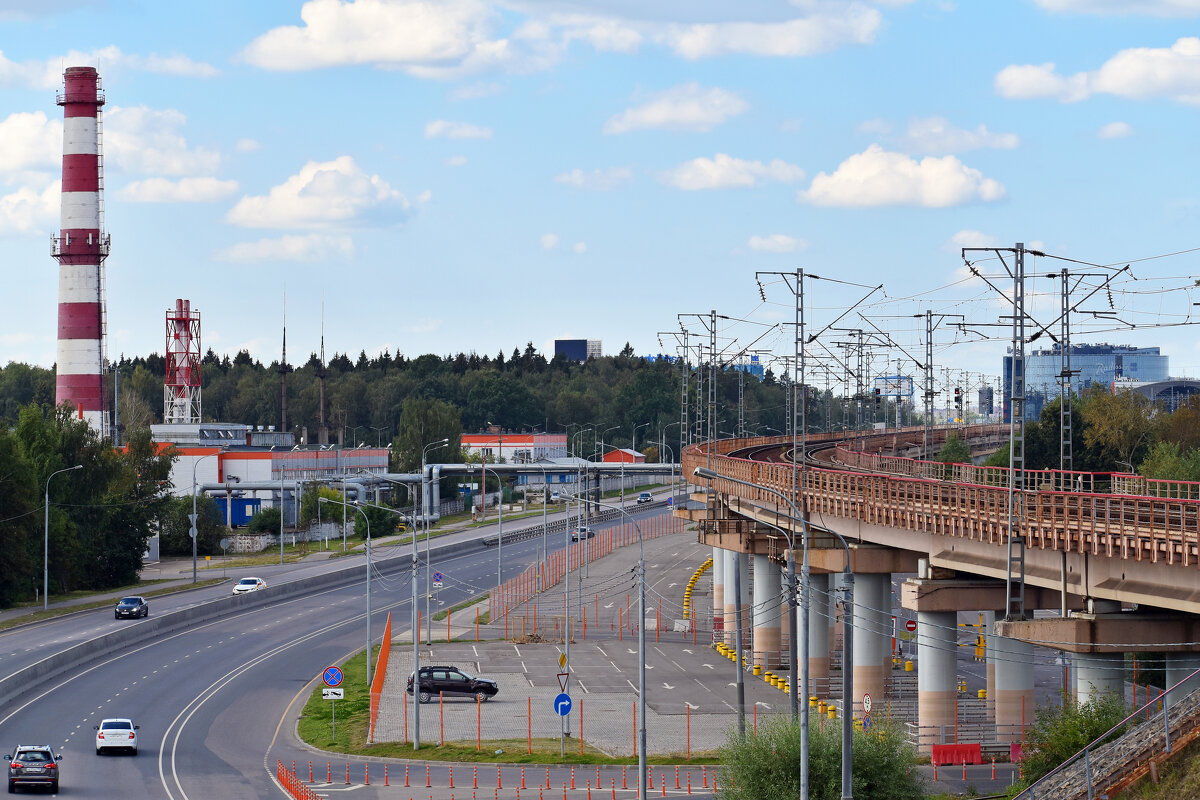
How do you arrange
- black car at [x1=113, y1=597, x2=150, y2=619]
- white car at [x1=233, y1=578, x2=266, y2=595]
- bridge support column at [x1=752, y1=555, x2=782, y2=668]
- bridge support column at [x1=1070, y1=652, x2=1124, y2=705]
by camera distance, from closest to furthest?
bridge support column at [x1=1070, y1=652, x2=1124, y2=705] < bridge support column at [x1=752, y1=555, x2=782, y2=668] < black car at [x1=113, y1=597, x2=150, y2=619] < white car at [x1=233, y1=578, x2=266, y2=595]

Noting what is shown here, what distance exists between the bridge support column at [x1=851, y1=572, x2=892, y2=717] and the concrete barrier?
34.3 metres

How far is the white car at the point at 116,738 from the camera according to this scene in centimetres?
4966

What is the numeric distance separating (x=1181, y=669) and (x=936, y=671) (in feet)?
35.7

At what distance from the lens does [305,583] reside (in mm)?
101375

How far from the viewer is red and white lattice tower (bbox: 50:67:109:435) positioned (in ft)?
398

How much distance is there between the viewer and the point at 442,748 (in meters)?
50.8

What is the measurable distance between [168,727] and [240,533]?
274 feet

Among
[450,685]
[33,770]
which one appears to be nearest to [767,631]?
[450,685]

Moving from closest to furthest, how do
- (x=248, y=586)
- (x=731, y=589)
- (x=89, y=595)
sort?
1. (x=731, y=589)
2. (x=248, y=586)
3. (x=89, y=595)

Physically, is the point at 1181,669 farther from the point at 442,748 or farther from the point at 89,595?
the point at 89,595

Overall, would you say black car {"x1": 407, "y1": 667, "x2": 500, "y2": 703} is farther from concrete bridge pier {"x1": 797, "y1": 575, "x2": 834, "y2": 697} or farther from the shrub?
the shrub

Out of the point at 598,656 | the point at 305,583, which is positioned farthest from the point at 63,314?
the point at 598,656

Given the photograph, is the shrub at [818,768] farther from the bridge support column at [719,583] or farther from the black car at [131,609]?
the black car at [131,609]

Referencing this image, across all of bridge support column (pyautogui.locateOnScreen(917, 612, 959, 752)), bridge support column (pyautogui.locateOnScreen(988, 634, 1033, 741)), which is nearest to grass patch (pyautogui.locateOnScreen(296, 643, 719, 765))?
bridge support column (pyautogui.locateOnScreen(917, 612, 959, 752))
